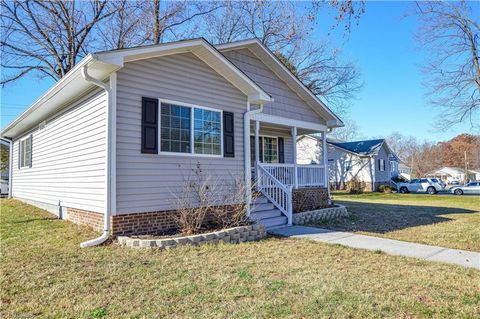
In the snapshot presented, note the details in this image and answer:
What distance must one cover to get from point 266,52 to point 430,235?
7.31 m

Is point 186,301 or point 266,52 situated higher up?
point 266,52

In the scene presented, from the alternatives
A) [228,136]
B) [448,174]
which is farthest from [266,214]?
[448,174]

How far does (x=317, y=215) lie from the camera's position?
10.7 meters

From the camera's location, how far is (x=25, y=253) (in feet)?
18.6

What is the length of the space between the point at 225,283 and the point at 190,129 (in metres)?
4.34

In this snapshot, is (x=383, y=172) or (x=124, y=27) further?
(x=383, y=172)

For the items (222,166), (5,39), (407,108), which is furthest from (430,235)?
(5,39)

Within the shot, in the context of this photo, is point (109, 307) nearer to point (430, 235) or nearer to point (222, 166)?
point (222, 166)

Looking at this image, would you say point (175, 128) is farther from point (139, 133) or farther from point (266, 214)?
point (266, 214)

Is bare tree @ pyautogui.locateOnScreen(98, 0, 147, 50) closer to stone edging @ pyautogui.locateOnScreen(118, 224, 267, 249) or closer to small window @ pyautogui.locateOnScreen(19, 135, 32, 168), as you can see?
small window @ pyautogui.locateOnScreen(19, 135, 32, 168)

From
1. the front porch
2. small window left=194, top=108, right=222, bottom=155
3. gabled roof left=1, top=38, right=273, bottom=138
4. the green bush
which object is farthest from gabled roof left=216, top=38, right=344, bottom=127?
the green bush

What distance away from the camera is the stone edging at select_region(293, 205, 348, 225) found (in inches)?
388

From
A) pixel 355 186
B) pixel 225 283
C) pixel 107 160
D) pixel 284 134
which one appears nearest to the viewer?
pixel 225 283

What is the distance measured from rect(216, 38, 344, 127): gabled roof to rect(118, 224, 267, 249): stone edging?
18.3ft
